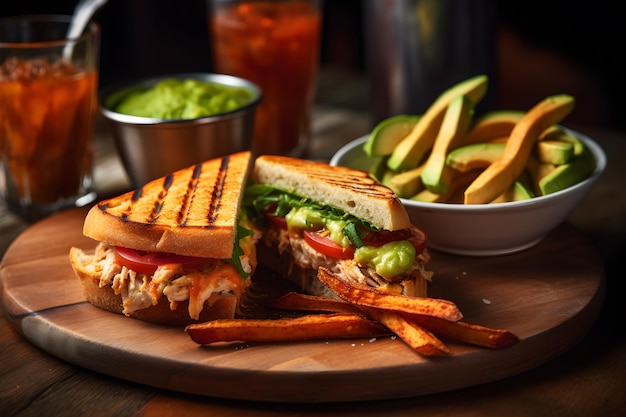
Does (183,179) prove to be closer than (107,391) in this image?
No

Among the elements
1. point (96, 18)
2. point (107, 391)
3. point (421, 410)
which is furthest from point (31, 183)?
point (96, 18)

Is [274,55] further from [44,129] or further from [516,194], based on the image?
[516,194]

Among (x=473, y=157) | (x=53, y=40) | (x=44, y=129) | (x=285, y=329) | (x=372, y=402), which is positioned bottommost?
(x=372, y=402)

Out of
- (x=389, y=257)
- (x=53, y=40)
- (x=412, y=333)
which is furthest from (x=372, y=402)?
(x=53, y=40)

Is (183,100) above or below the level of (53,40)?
below

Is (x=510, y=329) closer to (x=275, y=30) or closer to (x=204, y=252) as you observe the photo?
(x=204, y=252)

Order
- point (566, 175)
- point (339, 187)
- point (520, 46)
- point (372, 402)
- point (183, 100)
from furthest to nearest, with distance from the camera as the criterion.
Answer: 1. point (520, 46)
2. point (183, 100)
3. point (566, 175)
4. point (339, 187)
5. point (372, 402)
